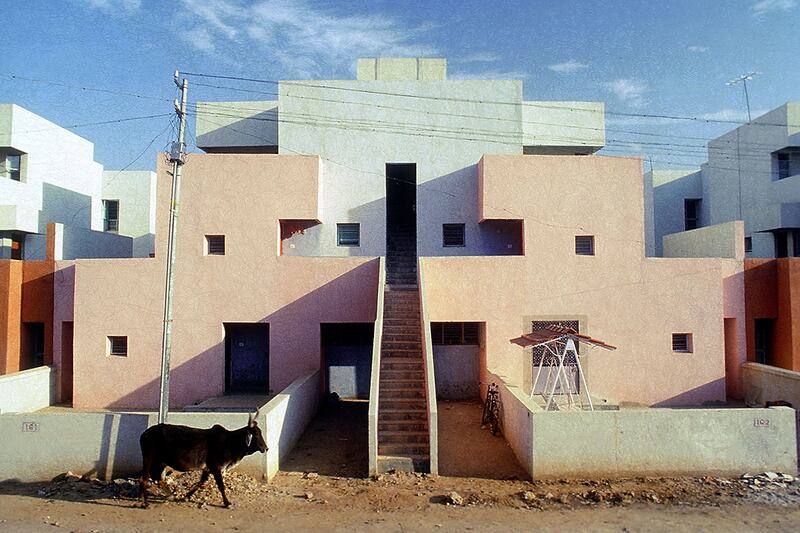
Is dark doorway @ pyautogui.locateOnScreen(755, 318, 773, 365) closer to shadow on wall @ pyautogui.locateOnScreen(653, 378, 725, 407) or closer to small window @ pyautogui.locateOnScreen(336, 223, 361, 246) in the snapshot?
shadow on wall @ pyautogui.locateOnScreen(653, 378, 725, 407)

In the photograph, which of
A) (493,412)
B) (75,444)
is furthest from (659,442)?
(75,444)

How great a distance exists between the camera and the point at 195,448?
9.13 m

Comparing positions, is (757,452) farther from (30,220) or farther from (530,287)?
(30,220)

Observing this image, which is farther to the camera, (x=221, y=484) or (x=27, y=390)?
(x=27, y=390)

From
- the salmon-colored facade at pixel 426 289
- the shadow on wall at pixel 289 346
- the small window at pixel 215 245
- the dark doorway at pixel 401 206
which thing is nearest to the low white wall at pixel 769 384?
the salmon-colored facade at pixel 426 289

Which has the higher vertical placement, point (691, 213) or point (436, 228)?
point (691, 213)


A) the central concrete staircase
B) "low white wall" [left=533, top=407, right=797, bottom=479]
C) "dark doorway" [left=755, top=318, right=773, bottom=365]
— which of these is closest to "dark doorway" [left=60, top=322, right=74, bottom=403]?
the central concrete staircase

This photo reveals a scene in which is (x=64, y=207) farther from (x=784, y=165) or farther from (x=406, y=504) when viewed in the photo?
(x=784, y=165)

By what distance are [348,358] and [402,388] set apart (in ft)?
21.2

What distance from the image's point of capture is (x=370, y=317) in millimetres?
16703

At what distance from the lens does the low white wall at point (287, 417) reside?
412 inches

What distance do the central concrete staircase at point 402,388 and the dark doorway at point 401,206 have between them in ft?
11.5

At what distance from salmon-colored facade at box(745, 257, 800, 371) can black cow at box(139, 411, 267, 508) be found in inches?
638

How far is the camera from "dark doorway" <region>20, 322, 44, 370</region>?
17.9 meters
